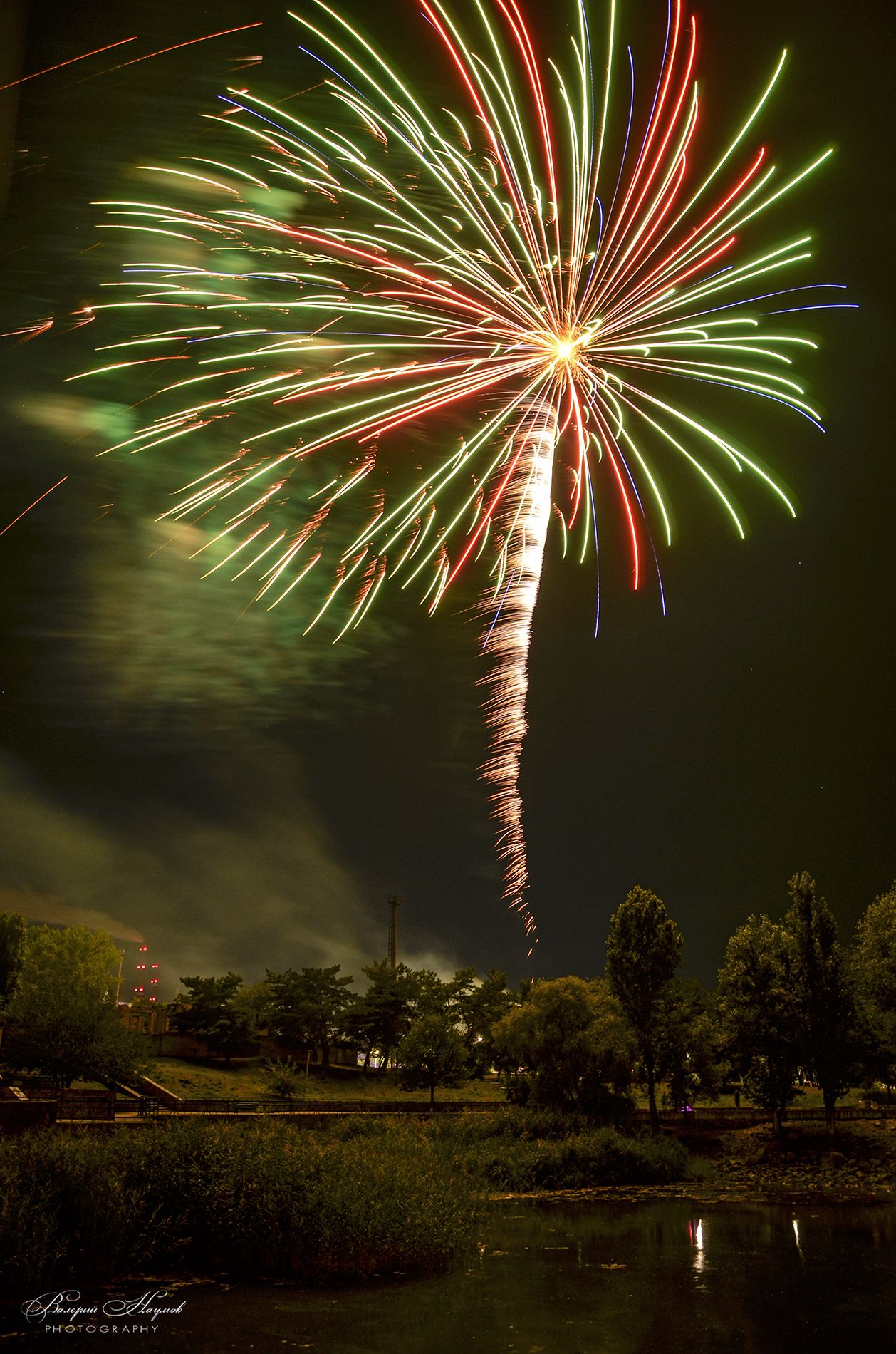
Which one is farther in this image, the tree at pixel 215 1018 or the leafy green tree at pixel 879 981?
the tree at pixel 215 1018

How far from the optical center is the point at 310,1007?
198ft

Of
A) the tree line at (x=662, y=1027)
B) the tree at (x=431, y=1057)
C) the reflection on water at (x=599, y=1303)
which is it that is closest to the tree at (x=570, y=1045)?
the tree line at (x=662, y=1027)

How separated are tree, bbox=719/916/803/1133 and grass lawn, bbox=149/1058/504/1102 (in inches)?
685

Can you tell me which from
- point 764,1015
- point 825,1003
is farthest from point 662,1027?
point 825,1003

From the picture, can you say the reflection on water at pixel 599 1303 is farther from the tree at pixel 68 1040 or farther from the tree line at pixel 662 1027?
the tree at pixel 68 1040

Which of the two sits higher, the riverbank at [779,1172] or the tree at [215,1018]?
the tree at [215,1018]

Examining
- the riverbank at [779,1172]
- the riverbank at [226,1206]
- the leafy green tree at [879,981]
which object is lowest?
the riverbank at [779,1172]

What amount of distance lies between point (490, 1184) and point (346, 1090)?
32064 mm

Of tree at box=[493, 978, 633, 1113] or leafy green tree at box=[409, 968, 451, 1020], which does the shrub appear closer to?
tree at box=[493, 978, 633, 1113]

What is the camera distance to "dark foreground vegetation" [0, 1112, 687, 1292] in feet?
40.9

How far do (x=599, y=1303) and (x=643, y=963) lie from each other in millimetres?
28731

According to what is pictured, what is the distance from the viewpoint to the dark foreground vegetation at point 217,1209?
12.5m

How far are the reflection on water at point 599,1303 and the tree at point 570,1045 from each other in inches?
550

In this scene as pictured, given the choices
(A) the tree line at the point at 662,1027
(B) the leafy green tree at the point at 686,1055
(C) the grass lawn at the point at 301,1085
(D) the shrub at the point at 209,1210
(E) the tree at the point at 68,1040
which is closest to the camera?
(D) the shrub at the point at 209,1210
